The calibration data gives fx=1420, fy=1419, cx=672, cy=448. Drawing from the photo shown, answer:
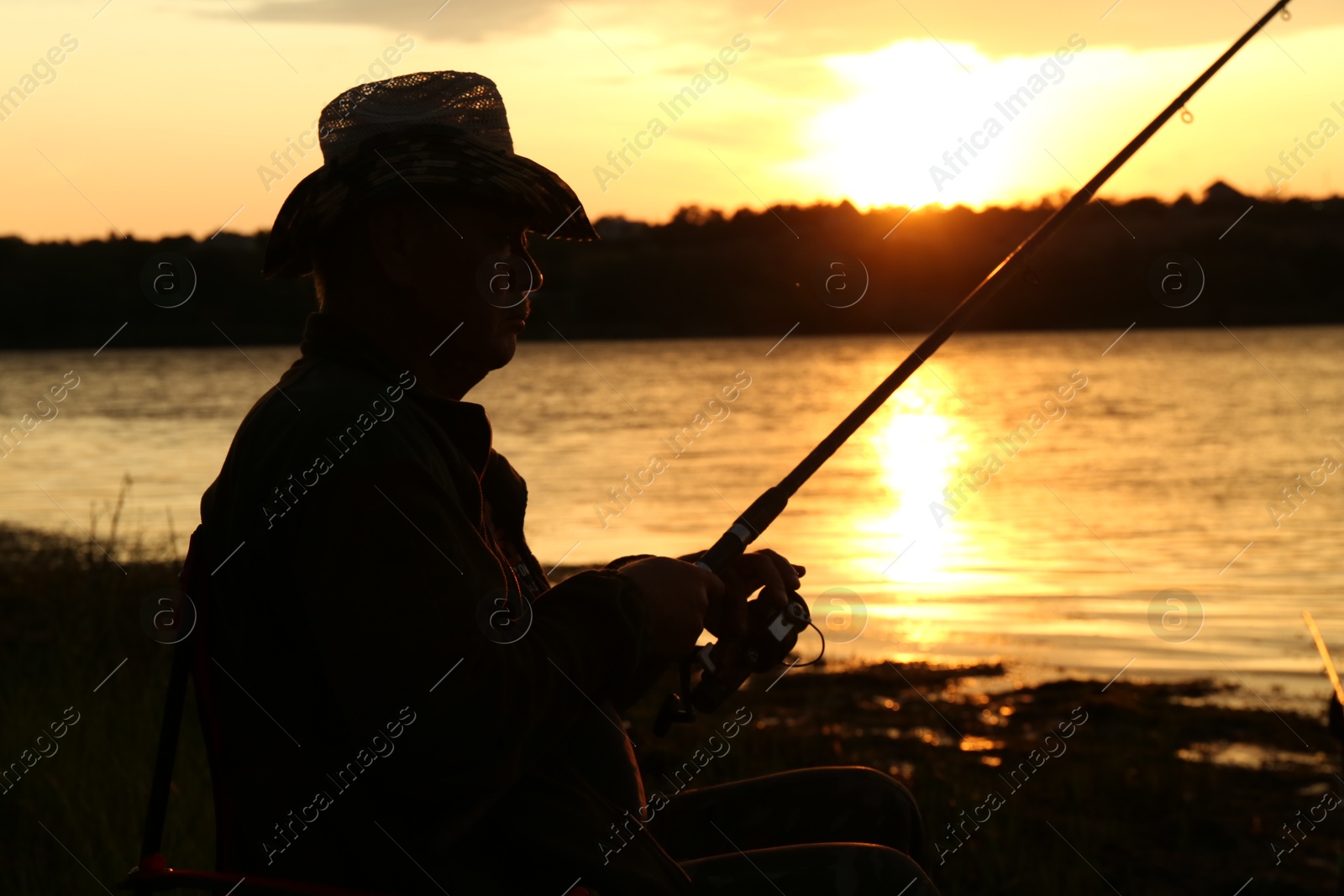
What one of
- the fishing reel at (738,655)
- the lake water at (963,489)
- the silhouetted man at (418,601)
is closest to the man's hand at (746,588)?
the fishing reel at (738,655)

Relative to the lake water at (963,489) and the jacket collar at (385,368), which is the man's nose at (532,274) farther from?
the lake water at (963,489)

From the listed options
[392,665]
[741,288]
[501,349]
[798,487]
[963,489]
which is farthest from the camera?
[741,288]

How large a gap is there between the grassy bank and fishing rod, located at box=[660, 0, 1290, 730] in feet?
1.95

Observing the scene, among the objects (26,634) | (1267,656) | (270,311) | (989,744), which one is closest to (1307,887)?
(989,744)

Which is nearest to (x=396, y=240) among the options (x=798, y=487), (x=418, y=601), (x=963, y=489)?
(x=418, y=601)

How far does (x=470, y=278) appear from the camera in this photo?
215 centimetres

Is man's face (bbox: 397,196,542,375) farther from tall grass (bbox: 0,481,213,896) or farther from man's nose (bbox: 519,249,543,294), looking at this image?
tall grass (bbox: 0,481,213,896)

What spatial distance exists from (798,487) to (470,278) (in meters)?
0.82

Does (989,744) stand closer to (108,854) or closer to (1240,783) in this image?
(1240,783)

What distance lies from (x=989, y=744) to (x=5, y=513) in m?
13.4

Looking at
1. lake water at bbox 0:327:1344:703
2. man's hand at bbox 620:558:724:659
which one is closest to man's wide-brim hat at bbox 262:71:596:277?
man's hand at bbox 620:558:724:659

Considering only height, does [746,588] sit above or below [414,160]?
below

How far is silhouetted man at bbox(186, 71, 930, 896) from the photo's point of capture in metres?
1.76

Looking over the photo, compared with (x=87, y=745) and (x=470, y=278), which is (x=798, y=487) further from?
(x=87, y=745)
